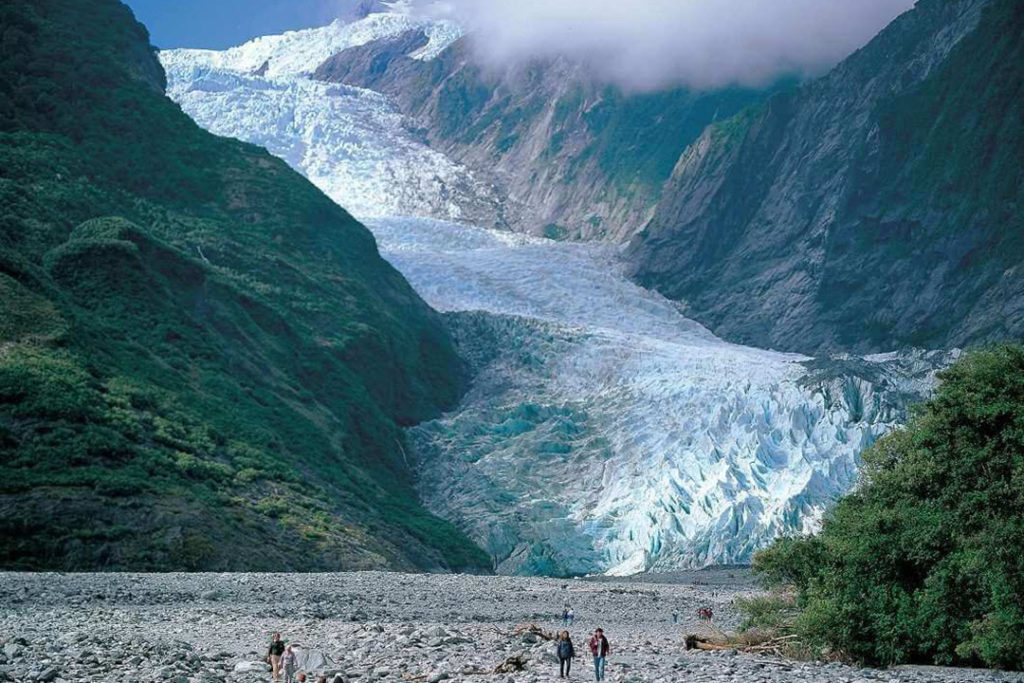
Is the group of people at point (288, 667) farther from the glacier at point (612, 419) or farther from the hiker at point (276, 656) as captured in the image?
the glacier at point (612, 419)

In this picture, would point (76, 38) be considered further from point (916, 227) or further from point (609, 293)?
point (916, 227)

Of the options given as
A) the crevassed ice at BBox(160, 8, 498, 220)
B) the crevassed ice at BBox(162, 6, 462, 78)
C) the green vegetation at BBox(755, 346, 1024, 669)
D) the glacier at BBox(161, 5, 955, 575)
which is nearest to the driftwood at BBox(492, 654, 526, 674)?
the green vegetation at BBox(755, 346, 1024, 669)

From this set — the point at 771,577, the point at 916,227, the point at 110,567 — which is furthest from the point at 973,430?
the point at 916,227

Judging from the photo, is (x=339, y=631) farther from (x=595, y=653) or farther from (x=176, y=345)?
(x=176, y=345)

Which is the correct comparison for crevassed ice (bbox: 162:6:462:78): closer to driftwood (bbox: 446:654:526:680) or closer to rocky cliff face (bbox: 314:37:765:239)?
rocky cliff face (bbox: 314:37:765:239)

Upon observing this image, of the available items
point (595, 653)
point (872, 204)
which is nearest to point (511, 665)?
point (595, 653)
